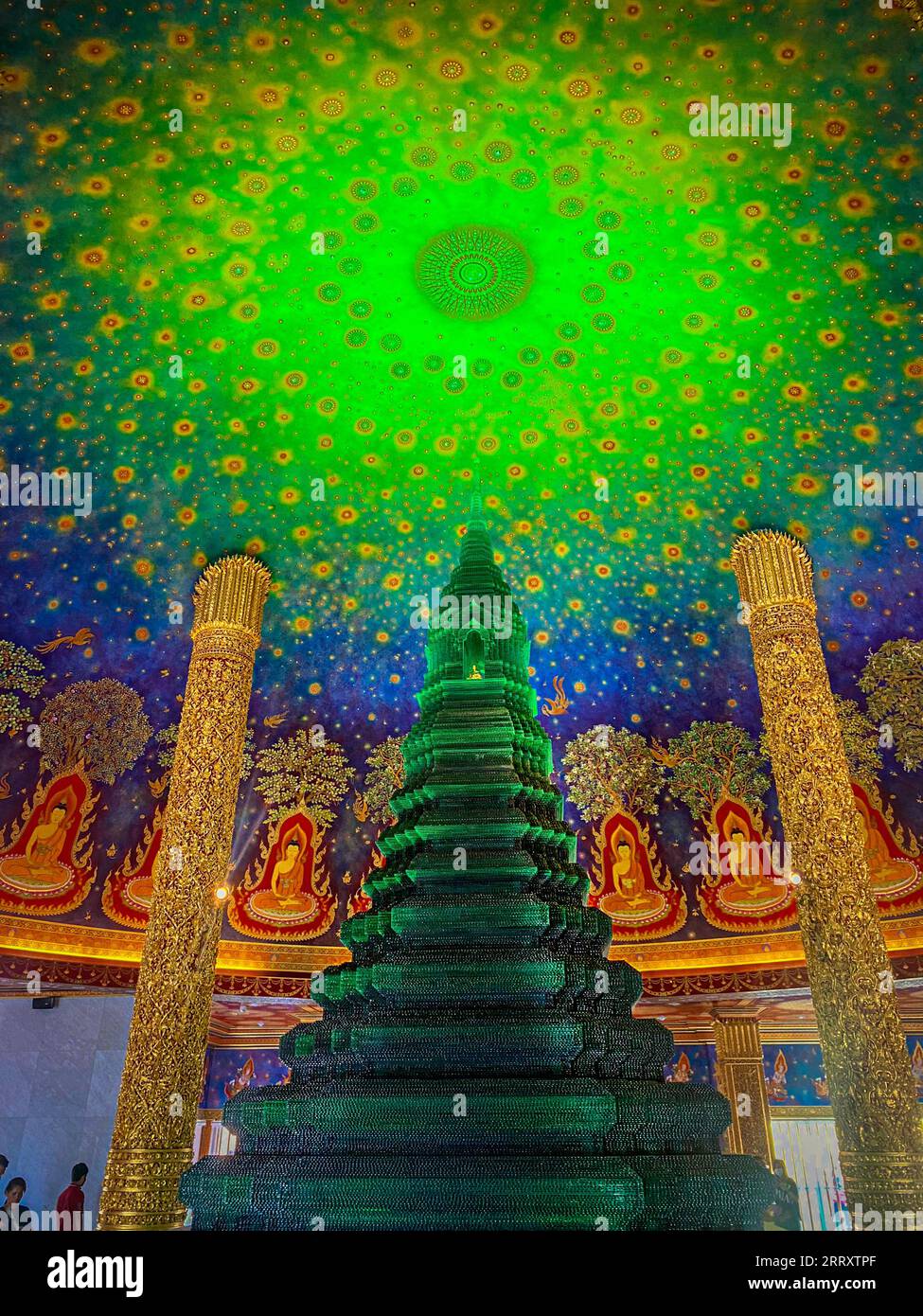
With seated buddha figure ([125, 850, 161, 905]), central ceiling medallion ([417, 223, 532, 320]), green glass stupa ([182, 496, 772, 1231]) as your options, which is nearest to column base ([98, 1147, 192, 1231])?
green glass stupa ([182, 496, 772, 1231])

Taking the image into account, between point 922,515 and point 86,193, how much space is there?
11273mm

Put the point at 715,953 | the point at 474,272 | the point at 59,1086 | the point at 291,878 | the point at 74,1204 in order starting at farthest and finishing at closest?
the point at 291,878 < the point at 715,953 < the point at 59,1086 < the point at 474,272 < the point at 74,1204

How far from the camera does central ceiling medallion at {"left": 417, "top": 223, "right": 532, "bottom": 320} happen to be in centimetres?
1066

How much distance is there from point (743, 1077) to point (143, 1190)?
33.7ft

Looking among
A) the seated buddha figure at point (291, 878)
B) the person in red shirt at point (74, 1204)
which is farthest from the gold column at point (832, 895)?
the person in red shirt at point (74, 1204)

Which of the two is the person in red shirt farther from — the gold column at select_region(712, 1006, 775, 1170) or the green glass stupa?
the gold column at select_region(712, 1006, 775, 1170)

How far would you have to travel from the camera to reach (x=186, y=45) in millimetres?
8695

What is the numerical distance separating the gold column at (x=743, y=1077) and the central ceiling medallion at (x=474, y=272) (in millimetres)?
11715

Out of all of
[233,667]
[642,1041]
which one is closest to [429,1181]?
[642,1041]

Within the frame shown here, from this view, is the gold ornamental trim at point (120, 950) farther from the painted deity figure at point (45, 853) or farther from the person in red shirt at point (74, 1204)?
the person in red shirt at point (74, 1204)

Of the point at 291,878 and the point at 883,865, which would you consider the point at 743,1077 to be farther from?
the point at 291,878

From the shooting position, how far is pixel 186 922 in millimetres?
9977

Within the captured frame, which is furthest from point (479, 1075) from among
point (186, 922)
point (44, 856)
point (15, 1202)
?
point (44, 856)

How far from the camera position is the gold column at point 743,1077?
47.6 feet
